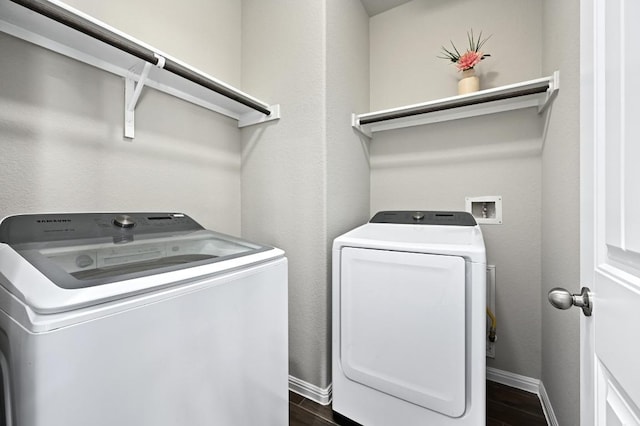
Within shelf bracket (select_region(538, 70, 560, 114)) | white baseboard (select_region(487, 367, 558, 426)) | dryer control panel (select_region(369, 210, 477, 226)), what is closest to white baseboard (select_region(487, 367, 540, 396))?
white baseboard (select_region(487, 367, 558, 426))

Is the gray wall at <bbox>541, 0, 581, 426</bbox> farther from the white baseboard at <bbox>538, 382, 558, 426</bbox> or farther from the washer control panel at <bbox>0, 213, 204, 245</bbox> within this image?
the washer control panel at <bbox>0, 213, 204, 245</bbox>

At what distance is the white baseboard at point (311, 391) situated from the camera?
1.58 metres

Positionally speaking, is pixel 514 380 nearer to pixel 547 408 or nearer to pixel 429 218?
pixel 547 408

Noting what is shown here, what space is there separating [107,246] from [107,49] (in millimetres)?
864

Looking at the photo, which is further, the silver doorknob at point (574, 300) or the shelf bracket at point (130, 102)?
the shelf bracket at point (130, 102)

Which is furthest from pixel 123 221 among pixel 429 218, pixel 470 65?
pixel 470 65

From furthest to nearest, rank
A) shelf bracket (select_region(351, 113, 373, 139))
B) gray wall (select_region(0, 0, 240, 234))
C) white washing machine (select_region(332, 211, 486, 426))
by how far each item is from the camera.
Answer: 1. shelf bracket (select_region(351, 113, 373, 139))
2. white washing machine (select_region(332, 211, 486, 426))
3. gray wall (select_region(0, 0, 240, 234))

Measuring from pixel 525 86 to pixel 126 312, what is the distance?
1.98 metres

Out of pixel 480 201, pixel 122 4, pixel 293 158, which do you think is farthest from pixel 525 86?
pixel 122 4

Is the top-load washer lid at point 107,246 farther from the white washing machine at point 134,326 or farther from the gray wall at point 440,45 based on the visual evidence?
the gray wall at point 440,45

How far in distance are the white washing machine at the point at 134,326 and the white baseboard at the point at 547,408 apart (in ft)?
4.50

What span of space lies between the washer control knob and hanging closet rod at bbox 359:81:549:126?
1501mm

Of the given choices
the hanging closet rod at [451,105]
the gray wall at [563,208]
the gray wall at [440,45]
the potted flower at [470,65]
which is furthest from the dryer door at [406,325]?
the gray wall at [440,45]

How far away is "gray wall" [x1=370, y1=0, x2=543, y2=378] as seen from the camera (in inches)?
65.4
